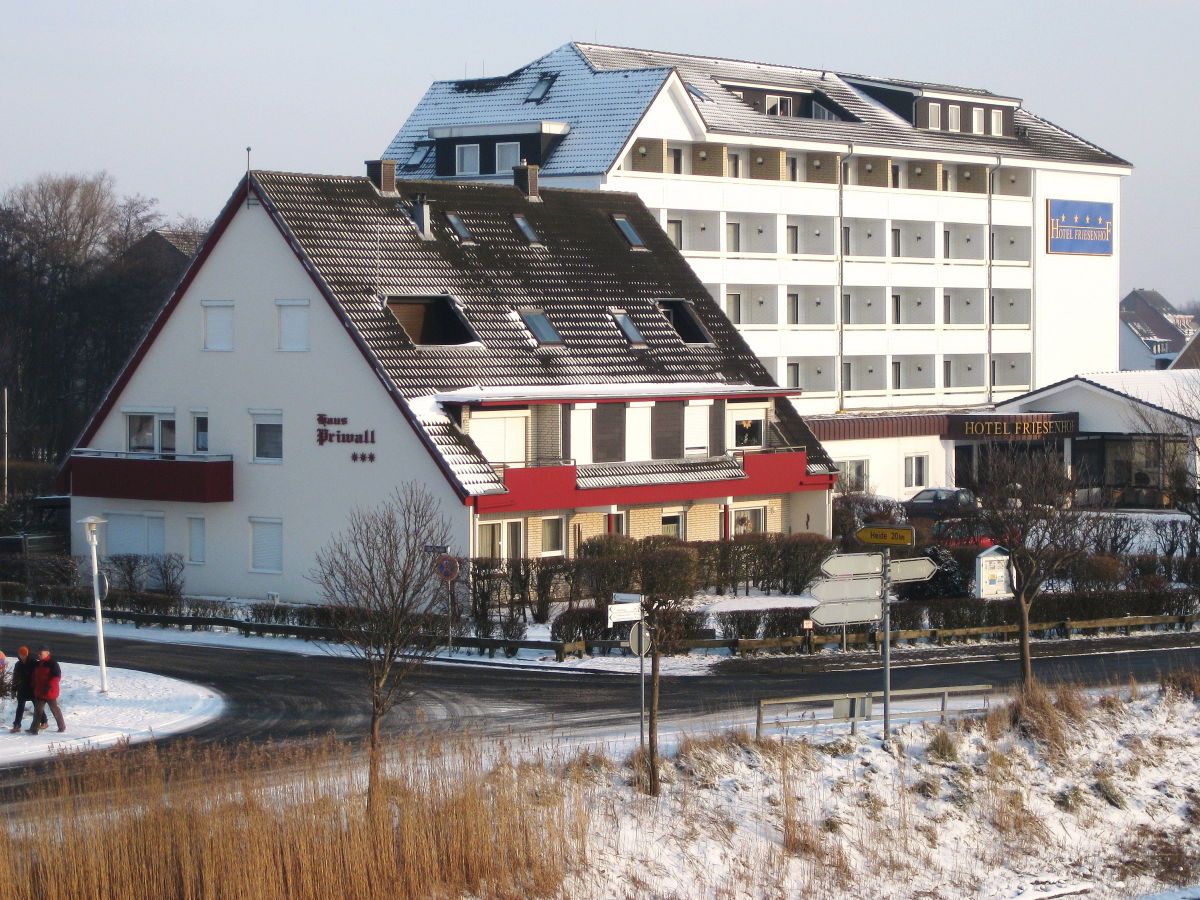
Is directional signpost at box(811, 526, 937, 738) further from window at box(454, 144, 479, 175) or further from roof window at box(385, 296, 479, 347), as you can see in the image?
window at box(454, 144, 479, 175)

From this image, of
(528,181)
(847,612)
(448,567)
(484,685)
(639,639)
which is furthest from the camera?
(528,181)

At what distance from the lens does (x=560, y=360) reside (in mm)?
42812

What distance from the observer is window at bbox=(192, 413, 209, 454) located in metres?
43.2

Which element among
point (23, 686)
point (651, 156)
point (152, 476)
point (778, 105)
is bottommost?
point (23, 686)

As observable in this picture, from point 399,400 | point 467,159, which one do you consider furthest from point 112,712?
point 467,159

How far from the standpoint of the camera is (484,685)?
1155 inches

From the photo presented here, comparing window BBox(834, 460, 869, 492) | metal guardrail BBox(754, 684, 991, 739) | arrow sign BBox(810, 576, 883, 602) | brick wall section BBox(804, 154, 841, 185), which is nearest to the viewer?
arrow sign BBox(810, 576, 883, 602)

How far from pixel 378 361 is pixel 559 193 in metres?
12.3

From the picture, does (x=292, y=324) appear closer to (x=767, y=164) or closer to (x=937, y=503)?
(x=937, y=503)

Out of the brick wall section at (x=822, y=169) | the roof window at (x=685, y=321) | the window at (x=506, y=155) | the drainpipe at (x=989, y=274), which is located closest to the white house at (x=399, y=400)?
the roof window at (x=685, y=321)

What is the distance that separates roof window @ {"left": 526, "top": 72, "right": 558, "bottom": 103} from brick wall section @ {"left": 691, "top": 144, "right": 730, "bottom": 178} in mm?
6029

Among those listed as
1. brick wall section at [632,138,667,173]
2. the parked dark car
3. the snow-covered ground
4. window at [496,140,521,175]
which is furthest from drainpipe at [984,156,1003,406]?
the snow-covered ground

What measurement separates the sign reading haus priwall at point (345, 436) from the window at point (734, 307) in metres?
27.8

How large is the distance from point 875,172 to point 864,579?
51170mm
